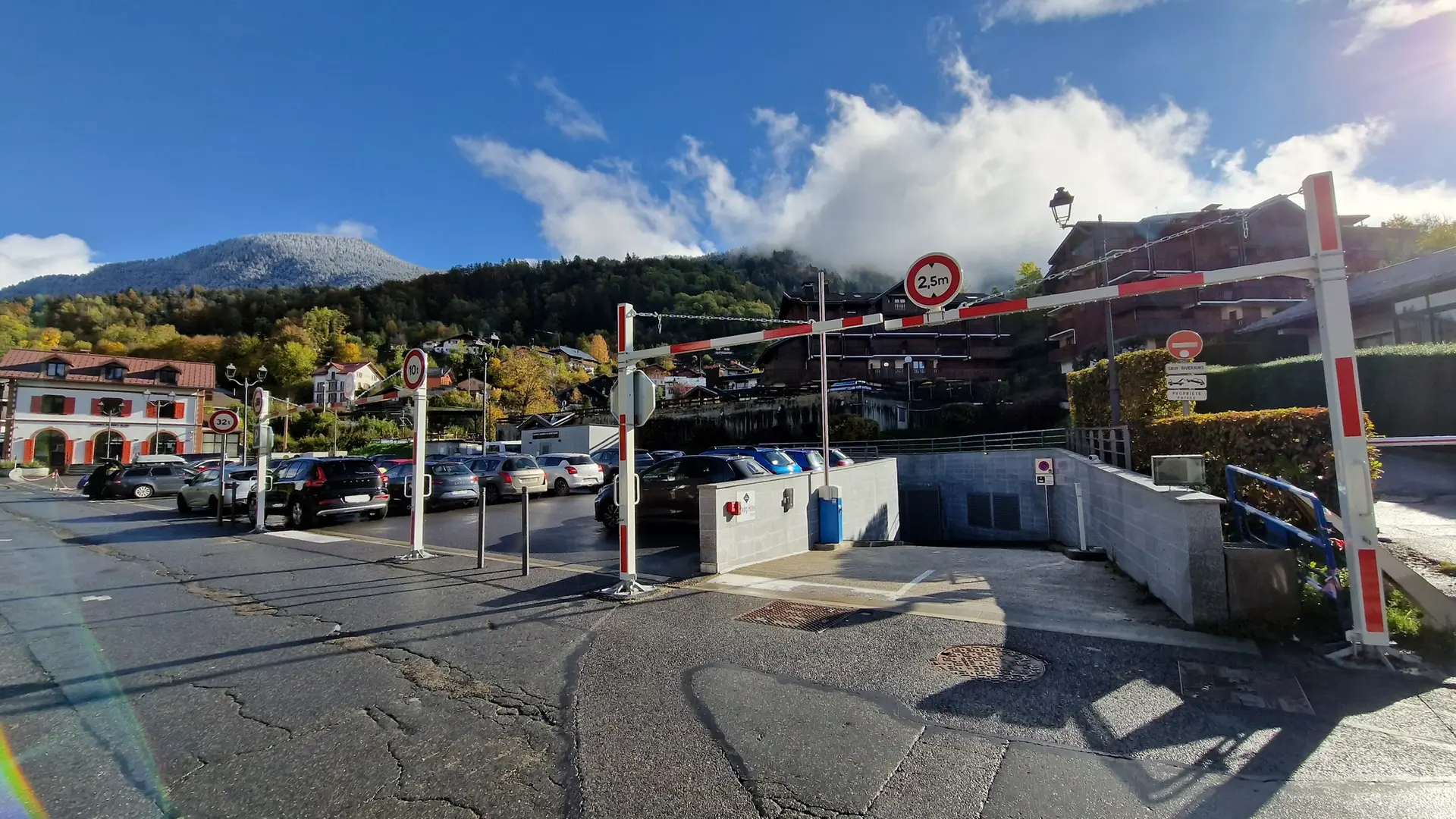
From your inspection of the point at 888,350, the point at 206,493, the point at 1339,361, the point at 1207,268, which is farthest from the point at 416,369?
the point at 888,350

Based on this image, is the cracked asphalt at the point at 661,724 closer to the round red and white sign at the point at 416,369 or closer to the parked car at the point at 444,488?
the round red and white sign at the point at 416,369

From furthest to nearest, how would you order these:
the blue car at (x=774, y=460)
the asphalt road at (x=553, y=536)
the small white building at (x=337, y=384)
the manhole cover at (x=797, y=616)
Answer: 1. the small white building at (x=337, y=384)
2. the blue car at (x=774, y=460)
3. the asphalt road at (x=553, y=536)
4. the manhole cover at (x=797, y=616)

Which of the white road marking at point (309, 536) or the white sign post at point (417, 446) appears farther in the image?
the white road marking at point (309, 536)

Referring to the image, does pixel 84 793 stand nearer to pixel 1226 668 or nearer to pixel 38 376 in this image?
pixel 1226 668

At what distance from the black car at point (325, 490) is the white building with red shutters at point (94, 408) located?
2099 inches

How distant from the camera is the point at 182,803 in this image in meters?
3.08

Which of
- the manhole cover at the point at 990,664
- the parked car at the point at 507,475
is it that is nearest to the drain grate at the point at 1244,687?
the manhole cover at the point at 990,664

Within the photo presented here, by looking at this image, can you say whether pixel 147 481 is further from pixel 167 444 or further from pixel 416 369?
pixel 167 444

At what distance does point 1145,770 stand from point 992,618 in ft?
9.16

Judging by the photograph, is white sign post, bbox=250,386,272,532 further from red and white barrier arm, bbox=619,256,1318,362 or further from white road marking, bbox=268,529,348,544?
red and white barrier arm, bbox=619,256,1318,362

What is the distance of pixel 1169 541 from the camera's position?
6152mm

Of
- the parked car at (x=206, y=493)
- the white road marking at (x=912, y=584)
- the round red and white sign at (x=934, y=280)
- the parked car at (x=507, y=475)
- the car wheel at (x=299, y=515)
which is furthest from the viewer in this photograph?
the parked car at (x=507, y=475)

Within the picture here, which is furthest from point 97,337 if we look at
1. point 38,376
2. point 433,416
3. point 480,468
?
point 480,468

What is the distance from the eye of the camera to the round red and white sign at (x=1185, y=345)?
10.9m
